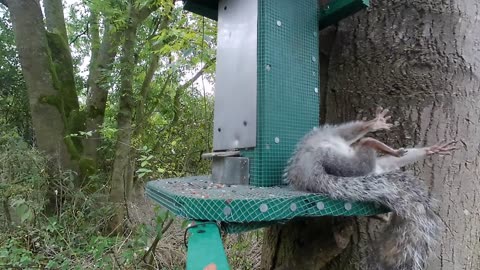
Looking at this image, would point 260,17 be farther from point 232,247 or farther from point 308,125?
point 232,247

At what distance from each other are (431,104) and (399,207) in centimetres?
61

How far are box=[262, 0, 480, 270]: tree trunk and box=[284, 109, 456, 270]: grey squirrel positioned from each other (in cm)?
21

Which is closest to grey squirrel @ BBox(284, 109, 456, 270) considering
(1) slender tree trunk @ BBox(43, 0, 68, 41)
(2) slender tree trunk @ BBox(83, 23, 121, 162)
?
(2) slender tree trunk @ BBox(83, 23, 121, 162)

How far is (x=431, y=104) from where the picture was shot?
168 cm

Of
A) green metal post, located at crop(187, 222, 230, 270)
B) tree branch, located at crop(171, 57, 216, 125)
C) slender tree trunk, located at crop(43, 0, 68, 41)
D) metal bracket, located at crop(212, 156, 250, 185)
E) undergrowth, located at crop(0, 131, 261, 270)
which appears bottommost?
undergrowth, located at crop(0, 131, 261, 270)

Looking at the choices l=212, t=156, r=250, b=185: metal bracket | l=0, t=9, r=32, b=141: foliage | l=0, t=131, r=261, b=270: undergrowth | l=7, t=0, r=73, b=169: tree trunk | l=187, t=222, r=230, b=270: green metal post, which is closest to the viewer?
l=187, t=222, r=230, b=270: green metal post

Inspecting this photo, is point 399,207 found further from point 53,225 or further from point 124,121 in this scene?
point 124,121

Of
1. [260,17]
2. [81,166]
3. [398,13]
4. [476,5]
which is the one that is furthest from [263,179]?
[81,166]

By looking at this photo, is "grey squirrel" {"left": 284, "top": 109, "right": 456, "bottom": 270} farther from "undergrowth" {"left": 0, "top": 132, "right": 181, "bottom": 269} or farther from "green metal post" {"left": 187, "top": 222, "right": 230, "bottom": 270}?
"undergrowth" {"left": 0, "top": 132, "right": 181, "bottom": 269}

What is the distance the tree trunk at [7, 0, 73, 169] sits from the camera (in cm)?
465

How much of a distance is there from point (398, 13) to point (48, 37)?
454 cm

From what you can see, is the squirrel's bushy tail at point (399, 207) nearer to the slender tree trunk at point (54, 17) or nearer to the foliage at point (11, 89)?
the slender tree trunk at point (54, 17)

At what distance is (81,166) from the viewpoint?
497 centimetres

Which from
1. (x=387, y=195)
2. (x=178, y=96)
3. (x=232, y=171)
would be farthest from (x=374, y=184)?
(x=178, y=96)
